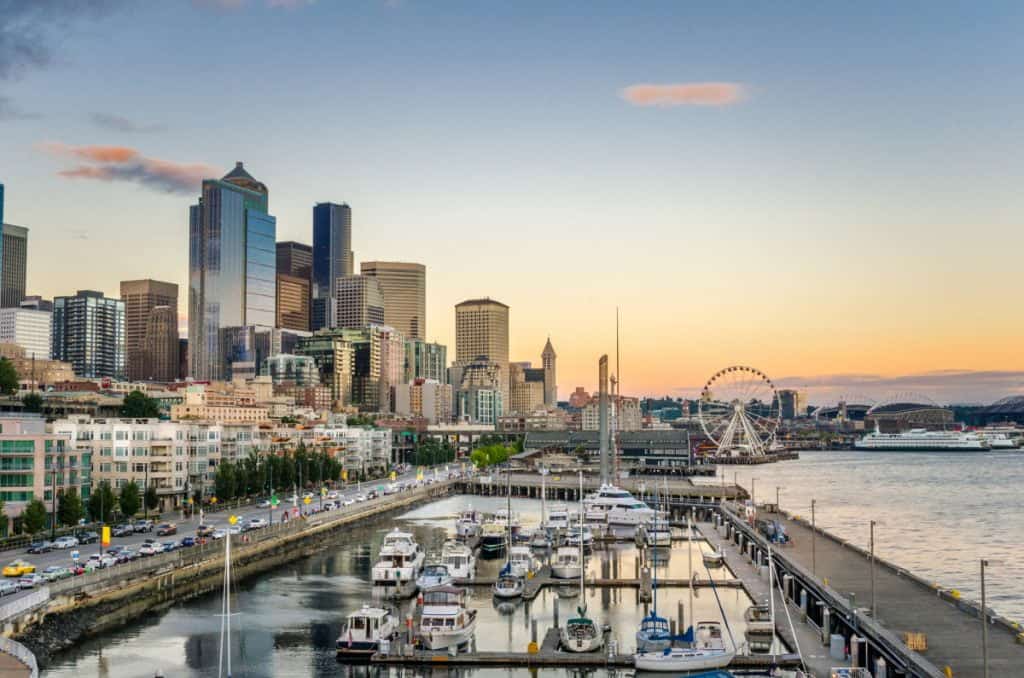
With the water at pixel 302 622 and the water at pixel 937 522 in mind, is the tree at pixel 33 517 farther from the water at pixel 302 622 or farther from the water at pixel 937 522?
the water at pixel 937 522

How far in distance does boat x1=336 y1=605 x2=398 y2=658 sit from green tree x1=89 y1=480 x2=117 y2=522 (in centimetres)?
4641

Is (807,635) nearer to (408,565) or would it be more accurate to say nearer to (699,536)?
(408,565)

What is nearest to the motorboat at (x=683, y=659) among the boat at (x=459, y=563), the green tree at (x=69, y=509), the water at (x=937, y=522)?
the boat at (x=459, y=563)

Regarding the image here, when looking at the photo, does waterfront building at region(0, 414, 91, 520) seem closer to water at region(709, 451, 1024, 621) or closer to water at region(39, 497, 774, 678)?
water at region(39, 497, 774, 678)

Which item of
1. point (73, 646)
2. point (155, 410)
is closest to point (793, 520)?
point (73, 646)

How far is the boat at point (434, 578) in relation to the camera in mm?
67750

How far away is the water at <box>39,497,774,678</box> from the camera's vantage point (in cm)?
5031

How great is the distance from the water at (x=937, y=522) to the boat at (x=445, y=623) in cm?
3362

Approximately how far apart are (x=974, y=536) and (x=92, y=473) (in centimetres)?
8478

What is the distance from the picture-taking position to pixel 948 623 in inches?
1998

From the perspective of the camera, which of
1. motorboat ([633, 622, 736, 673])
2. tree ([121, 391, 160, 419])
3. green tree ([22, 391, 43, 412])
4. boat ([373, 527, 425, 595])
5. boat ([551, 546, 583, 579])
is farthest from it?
tree ([121, 391, 160, 419])

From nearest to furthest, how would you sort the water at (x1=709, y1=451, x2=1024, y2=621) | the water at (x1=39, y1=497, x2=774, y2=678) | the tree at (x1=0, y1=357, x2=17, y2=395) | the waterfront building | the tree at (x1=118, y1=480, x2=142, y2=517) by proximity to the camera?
the water at (x1=39, y1=497, x2=774, y2=678) → the water at (x1=709, y1=451, x2=1024, y2=621) → the waterfront building → the tree at (x1=118, y1=480, x2=142, y2=517) → the tree at (x1=0, y1=357, x2=17, y2=395)

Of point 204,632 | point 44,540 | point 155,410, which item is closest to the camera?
point 204,632

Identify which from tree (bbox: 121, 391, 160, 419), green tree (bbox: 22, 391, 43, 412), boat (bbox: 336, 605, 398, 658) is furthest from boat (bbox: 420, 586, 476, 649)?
tree (bbox: 121, 391, 160, 419)
